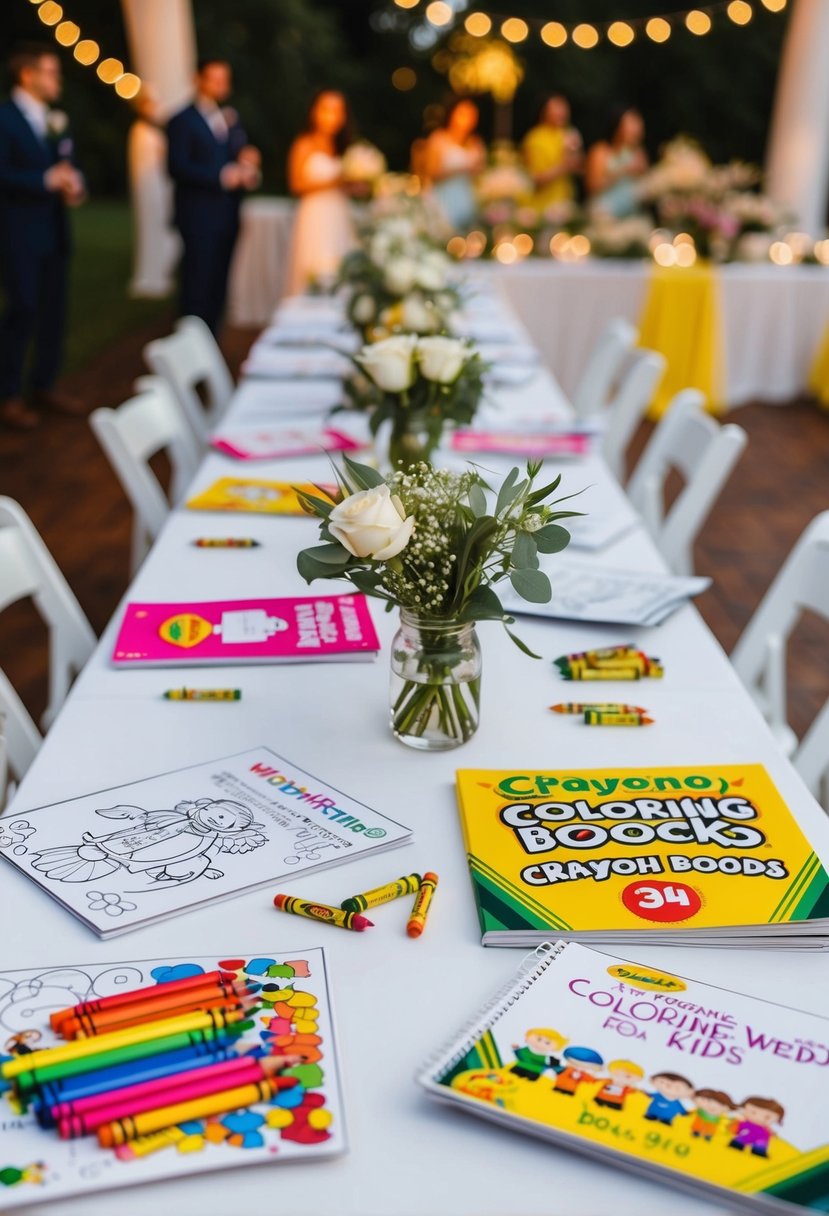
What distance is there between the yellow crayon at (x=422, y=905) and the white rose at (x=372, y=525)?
332 mm

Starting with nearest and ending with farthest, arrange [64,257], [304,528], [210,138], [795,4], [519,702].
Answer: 1. [519,702]
2. [304,528]
3. [64,257]
4. [210,138]
5. [795,4]

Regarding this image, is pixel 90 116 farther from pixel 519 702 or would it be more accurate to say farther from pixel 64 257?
pixel 519 702

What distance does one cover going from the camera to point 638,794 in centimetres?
130

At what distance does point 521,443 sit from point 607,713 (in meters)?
1.36

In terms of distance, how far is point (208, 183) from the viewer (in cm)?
667

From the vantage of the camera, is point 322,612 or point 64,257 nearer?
point 322,612

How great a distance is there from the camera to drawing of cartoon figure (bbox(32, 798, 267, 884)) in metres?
1.15

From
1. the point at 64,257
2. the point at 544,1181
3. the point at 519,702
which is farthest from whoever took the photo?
the point at 64,257

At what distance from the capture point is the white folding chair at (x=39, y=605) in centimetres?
171

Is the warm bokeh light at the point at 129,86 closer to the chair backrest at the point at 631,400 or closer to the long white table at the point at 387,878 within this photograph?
the chair backrest at the point at 631,400

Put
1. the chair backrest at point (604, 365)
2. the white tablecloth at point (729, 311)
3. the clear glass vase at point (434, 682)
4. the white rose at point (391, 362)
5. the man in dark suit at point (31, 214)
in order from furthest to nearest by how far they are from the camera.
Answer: the white tablecloth at point (729, 311), the man in dark suit at point (31, 214), the chair backrest at point (604, 365), the white rose at point (391, 362), the clear glass vase at point (434, 682)

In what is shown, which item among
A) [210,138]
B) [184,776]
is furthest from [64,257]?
[184,776]

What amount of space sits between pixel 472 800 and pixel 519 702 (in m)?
0.27

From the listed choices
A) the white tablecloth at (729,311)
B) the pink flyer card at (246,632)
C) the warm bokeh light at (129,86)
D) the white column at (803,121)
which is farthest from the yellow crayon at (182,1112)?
the warm bokeh light at (129,86)
